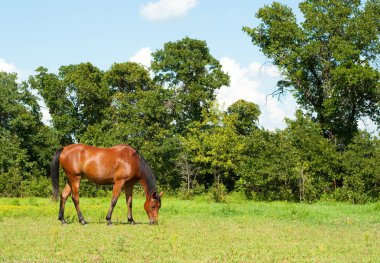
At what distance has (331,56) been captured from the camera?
115ft

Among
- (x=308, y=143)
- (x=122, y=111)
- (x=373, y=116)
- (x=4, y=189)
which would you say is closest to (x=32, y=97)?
(x=122, y=111)

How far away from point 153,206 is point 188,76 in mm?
27711

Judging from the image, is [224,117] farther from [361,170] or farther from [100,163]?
[100,163]

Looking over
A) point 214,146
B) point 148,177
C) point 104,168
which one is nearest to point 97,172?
point 104,168

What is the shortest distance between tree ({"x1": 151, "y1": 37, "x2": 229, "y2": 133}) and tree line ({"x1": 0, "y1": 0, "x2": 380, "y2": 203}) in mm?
85

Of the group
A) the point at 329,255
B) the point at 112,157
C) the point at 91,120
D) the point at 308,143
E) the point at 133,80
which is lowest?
the point at 329,255

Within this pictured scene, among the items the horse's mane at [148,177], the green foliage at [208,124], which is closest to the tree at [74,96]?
the green foliage at [208,124]

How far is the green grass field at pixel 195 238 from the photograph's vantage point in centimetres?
1000

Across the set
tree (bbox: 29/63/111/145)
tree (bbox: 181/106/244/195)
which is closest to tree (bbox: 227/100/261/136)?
tree (bbox: 181/106/244/195)

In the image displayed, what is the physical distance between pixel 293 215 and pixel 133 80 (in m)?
28.4

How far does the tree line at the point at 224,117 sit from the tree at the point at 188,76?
0.28 ft

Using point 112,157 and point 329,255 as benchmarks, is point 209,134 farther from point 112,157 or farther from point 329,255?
point 329,255

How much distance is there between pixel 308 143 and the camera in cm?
3344

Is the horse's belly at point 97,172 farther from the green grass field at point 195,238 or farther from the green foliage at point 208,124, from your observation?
the green foliage at point 208,124
